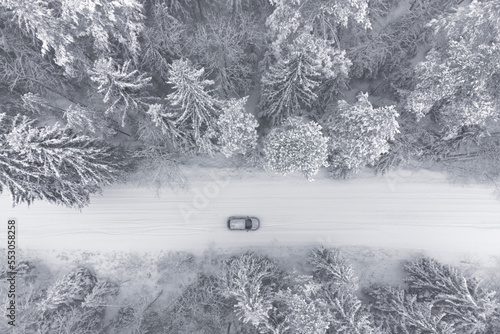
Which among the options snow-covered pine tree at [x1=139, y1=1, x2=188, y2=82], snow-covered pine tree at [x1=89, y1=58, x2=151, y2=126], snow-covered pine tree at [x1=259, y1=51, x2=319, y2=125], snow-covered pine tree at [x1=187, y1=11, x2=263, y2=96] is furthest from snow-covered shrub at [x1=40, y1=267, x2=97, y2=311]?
snow-covered pine tree at [x1=259, y1=51, x2=319, y2=125]

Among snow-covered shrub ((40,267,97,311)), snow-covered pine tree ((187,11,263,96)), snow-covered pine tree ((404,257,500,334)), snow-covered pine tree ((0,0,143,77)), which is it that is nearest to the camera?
snow-covered pine tree ((0,0,143,77))

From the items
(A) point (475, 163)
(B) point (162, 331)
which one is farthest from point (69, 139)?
(A) point (475, 163)

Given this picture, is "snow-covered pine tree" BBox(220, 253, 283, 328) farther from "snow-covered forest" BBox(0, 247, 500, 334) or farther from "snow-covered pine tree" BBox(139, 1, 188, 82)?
"snow-covered pine tree" BBox(139, 1, 188, 82)

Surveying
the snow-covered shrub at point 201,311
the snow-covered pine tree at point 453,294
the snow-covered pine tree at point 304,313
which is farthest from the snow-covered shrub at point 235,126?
the snow-covered pine tree at point 453,294

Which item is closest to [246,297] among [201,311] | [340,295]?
[340,295]

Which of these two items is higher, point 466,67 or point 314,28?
point 314,28

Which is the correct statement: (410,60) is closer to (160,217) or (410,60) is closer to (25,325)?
(160,217)

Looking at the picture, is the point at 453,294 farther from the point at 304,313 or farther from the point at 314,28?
the point at 314,28
